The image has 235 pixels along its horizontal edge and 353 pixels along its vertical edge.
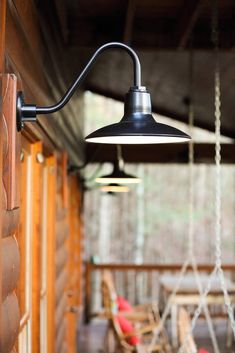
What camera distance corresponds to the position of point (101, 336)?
857cm

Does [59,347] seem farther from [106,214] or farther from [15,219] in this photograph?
[106,214]

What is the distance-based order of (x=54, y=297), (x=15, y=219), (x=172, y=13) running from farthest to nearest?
1. (x=172, y=13)
2. (x=54, y=297)
3. (x=15, y=219)

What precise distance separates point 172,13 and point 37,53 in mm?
1484

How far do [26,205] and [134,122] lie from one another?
1.24 m

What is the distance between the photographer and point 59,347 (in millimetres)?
4621

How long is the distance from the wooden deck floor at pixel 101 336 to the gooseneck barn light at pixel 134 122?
5.91 m

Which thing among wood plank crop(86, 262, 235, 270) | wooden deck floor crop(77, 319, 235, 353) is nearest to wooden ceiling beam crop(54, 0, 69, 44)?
wooden deck floor crop(77, 319, 235, 353)

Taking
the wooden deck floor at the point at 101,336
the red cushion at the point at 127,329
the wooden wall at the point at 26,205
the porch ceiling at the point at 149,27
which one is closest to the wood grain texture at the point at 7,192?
the wooden wall at the point at 26,205

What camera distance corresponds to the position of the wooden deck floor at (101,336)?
772 centimetres

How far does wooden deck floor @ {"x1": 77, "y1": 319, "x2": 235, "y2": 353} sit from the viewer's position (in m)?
7.72

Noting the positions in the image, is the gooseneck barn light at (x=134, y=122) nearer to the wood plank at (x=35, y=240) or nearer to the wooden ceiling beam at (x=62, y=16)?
the wood plank at (x=35, y=240)

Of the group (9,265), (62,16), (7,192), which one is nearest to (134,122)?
(7,192)

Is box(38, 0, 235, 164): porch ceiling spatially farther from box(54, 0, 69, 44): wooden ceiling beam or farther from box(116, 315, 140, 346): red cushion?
box(116, 315, 140, 346): red cushion

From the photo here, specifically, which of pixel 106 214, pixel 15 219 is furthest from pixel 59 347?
pixel 106 214
